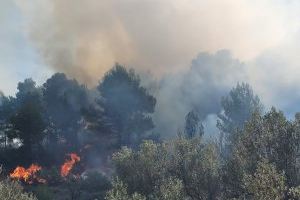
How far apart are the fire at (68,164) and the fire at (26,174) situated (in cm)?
542

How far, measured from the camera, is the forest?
129 ft

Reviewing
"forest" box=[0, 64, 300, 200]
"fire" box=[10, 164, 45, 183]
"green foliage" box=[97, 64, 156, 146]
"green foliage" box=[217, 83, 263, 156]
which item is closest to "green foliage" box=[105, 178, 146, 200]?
"forest" box=[0, 64, 300, 200]

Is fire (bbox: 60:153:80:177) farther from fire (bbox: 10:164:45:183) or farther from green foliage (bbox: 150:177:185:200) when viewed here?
green foliage (bbox: 150:177:185:200)

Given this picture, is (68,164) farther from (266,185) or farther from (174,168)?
(266,185)

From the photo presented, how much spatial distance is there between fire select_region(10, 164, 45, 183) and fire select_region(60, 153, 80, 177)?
542cm

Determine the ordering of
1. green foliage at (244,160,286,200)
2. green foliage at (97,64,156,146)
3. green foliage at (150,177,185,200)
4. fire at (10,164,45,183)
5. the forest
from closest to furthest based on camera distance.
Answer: green foliage at (244,160,286,200) < the forest < green foliage at (150,177,185,200) < fire at (10,164,45,183) < green foliage at (97,64,156,146)

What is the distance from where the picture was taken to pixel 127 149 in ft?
172

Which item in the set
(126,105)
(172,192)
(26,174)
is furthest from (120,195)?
(126,105)

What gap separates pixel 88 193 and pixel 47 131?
2795 centimetres

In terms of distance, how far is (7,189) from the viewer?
120 ft

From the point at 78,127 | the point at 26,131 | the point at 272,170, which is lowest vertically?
the point at 272,170

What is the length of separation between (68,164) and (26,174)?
11.8 metres

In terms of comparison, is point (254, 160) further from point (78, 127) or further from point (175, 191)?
point (78, 127)

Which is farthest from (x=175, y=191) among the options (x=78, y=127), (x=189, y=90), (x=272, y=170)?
(x=189, y=90)
